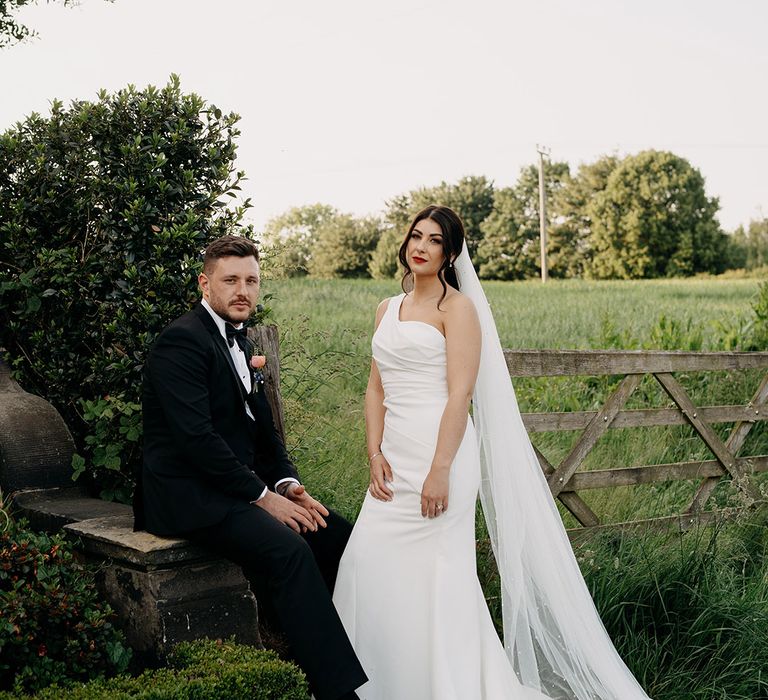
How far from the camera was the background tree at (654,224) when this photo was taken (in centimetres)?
5528

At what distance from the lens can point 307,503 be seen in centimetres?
423

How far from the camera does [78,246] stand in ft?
16.9

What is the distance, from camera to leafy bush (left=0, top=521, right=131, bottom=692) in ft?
11.5

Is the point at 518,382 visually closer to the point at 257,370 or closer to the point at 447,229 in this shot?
the point at 447,229

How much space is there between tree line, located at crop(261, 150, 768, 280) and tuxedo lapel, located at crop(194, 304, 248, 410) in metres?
50.1

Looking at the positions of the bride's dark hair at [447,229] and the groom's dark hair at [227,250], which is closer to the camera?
the groom's dark hair at [227,250]

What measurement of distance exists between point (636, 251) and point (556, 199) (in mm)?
8569

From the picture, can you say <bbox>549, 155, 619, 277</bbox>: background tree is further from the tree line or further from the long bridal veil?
the long bridal veil

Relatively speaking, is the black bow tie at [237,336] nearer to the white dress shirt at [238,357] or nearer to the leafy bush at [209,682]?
the white dress shirt at [238,357]

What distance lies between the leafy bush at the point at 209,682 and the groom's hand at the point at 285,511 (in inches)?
23.4

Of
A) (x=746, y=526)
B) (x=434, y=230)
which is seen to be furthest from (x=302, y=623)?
(x=746, y=526)

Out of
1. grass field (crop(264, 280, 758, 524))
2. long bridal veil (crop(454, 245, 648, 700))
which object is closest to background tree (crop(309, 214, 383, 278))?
grass field (crop(264, 280, 758, 524))

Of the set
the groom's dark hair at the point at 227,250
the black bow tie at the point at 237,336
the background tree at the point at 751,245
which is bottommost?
the black bow tie at the point at 237,336

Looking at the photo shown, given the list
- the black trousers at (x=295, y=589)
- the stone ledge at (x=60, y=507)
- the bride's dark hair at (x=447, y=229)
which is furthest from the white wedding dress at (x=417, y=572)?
the stone ledge at (x=60, y=507)
